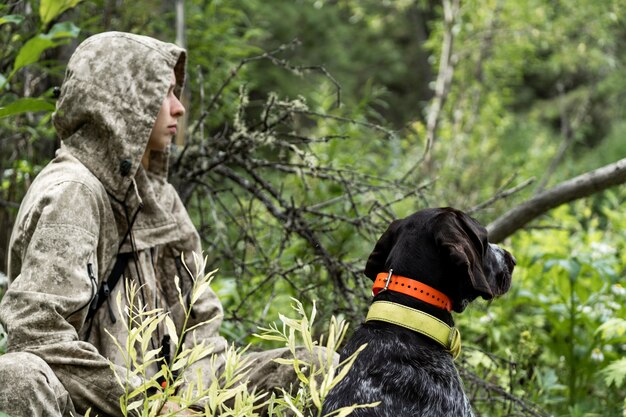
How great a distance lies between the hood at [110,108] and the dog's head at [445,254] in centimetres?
106

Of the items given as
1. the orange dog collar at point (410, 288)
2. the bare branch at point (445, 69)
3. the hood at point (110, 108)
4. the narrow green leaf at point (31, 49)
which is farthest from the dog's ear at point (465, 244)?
the bare branch at point (445, 69)

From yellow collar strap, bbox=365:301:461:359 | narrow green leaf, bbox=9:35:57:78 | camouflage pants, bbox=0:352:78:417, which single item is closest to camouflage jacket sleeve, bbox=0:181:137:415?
camouflage pants, bbox=0:352:78:417

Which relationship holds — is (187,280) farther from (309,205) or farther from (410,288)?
(309,205)

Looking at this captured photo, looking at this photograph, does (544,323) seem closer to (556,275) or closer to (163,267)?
(556,275)

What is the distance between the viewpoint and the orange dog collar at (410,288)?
9.78 feet

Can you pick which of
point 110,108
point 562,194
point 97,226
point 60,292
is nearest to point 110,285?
point 97,226

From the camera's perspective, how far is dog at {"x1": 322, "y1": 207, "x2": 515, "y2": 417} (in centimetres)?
289

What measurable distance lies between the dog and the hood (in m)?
1.09

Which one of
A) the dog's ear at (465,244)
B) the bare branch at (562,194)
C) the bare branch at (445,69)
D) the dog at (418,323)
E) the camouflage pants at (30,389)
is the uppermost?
the bare branch at (445,69)

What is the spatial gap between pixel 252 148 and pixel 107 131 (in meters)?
1.28

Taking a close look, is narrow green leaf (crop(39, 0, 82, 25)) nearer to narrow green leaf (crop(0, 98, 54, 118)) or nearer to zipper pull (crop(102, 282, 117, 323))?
narrow green leaf (crop(0, 98, 54, 118))

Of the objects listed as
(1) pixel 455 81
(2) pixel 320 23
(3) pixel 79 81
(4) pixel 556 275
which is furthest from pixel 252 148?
(2) pixel 320 23

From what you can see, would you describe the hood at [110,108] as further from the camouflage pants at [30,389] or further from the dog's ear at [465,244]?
the dog's ear at [465,244]

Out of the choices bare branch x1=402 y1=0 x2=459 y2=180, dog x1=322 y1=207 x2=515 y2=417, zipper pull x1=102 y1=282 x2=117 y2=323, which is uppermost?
bare branch x1=402 y1=0 x2=459 y2=180
